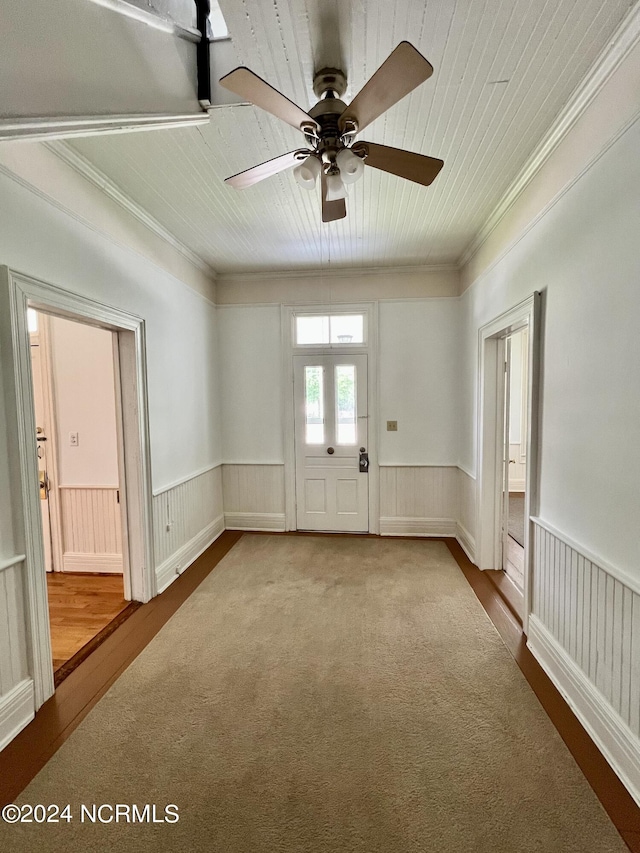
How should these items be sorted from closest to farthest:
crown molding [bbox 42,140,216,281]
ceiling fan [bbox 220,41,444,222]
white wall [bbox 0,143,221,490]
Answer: ceiling fan [bbox 220,41,444,222]
white wall [bbox 0,143,221,490]
crown molding [bbox 42,140,216,281]

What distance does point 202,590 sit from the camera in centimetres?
325

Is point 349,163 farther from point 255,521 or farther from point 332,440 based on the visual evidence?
point 255,521

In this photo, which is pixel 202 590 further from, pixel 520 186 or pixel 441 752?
pixel 520 186

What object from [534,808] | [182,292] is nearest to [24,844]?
[534,808]

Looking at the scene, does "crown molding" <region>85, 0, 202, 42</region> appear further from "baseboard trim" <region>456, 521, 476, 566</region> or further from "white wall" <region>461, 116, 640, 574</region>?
"baseboard trim" <region>456, 521, 476, 566</region>

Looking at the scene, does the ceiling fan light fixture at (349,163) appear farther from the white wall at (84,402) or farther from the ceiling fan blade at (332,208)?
the white wall at (84,402)

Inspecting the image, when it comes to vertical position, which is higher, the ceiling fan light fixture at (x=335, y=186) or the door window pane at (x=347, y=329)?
the ceiling fan light fixture at (x=335, y=186)

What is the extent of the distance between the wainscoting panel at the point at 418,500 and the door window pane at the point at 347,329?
1.48 m

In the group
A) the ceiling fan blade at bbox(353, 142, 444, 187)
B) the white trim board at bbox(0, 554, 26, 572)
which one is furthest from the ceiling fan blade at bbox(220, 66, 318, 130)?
the white trim board at bbox(0, 554, 26, 572)

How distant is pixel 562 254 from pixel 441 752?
8.00 ft

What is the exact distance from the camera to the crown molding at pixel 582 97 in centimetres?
148

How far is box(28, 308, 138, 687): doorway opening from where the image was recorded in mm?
3416

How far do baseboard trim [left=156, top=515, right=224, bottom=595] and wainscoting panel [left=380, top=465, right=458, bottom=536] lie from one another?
187 cm

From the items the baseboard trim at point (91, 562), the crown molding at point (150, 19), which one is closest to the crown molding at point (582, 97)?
the crown molding at point (150, 19)
